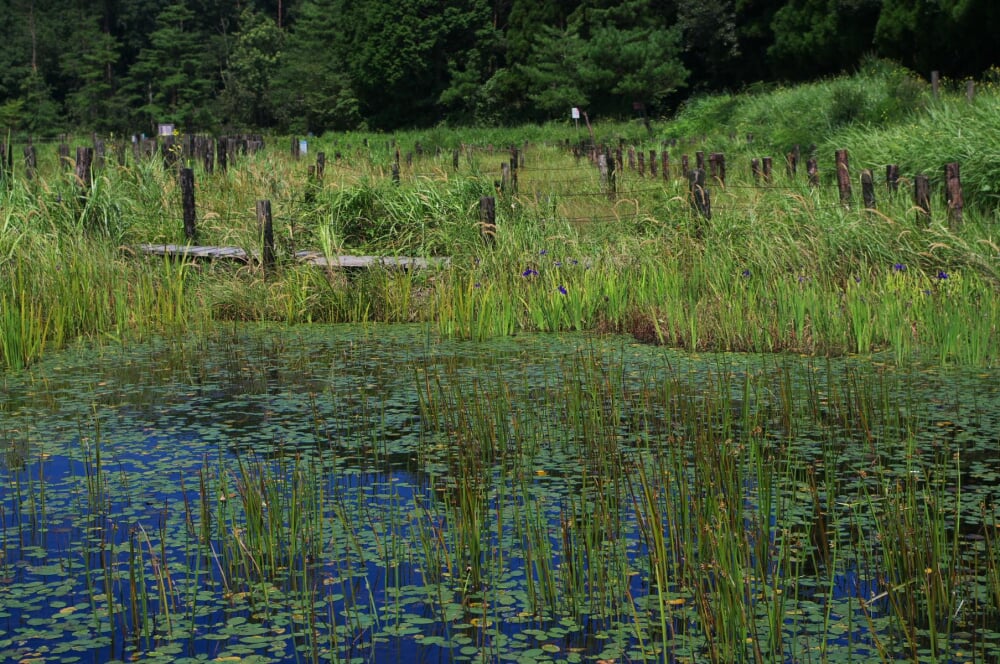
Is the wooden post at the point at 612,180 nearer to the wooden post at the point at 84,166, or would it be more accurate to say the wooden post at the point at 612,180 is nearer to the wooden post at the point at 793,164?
the wooden post at the point at 793,164

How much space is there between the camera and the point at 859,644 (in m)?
3.16

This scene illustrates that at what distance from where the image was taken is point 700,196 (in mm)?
10297

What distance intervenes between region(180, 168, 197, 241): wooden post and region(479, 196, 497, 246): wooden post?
2.98 meters

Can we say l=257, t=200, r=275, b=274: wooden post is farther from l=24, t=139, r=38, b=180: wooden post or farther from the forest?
the forest

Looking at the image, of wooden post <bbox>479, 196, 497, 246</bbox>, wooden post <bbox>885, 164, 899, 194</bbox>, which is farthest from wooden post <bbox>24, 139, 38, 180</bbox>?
wooden post <bbox>885, 164, 899, 194</bbox>

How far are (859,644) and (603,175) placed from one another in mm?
12179

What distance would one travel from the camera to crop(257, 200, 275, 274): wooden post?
10.1 m

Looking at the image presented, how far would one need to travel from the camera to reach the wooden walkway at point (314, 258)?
9.84 m

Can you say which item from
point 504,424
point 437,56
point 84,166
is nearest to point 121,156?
point 84,166

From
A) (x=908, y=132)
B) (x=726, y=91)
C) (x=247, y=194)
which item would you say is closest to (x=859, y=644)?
(x=247, y=194)

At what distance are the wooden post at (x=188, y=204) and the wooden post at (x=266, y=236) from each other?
1450mm

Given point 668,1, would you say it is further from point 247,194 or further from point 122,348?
point 122,348

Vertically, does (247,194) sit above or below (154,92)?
below

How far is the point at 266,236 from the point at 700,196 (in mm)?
3793
